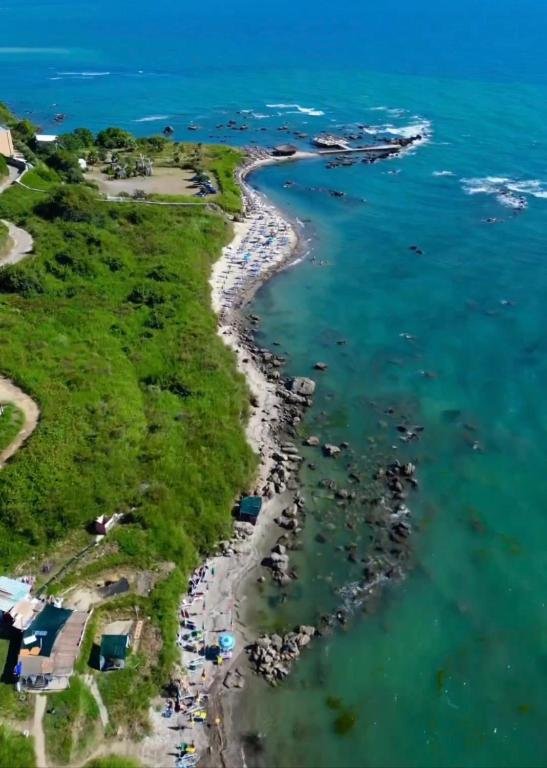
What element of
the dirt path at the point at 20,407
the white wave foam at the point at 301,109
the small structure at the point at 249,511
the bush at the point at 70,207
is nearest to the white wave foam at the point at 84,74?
the white wave foam at the point at 301,109

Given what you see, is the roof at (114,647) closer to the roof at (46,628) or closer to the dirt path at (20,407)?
the roof at (46,628)

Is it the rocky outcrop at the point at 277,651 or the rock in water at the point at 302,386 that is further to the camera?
the rock in water at the point at 302,386

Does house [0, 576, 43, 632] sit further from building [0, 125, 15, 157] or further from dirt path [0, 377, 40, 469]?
building [0, 125, 15, 157]

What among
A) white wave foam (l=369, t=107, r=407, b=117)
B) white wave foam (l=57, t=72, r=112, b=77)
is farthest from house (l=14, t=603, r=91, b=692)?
white wave foam (l=57, t=72, r=112, b=77)

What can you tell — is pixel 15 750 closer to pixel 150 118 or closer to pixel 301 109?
pixel 150 118

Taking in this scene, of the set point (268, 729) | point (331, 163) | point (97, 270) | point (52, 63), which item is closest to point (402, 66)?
point (331, 163)

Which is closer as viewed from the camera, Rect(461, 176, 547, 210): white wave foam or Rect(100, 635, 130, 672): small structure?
Rect(100, 635, 130, 672): small structure

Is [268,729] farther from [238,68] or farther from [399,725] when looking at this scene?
[238,68]
